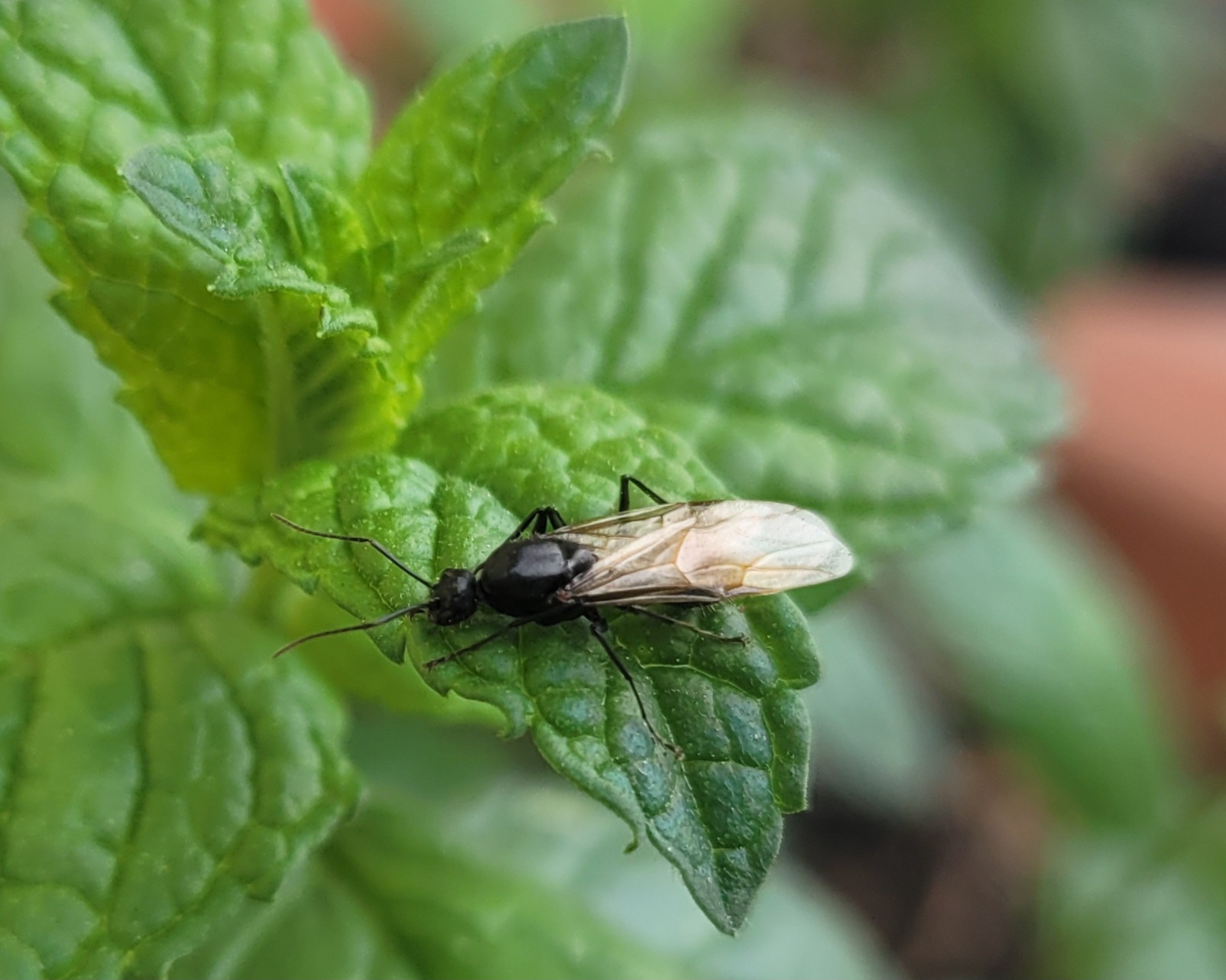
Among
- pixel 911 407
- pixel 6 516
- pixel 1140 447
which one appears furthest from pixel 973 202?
pixel 6 516

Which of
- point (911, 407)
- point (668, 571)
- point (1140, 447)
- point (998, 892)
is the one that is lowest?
point (998, 892)

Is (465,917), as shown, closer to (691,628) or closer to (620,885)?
(620,885)

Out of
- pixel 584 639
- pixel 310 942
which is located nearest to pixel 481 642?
pixel 584 639

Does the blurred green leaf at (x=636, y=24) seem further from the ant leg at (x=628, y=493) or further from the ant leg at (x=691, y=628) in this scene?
the ant leg at (x=691, y=628)

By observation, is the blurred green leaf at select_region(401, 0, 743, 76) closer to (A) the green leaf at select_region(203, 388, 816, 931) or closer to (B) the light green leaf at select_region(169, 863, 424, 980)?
(A) the green leaf at select_region(203, 388, 816, 931)

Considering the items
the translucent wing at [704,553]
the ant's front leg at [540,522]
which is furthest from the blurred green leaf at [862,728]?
the ant's front leg at [540,522]

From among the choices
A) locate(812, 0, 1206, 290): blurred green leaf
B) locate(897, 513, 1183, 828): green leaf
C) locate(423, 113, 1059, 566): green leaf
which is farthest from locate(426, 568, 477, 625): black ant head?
locate(812, 0, 1206, 290): blurred green leaf

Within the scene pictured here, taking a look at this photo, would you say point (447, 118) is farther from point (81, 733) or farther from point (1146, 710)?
point (1146, 710)
